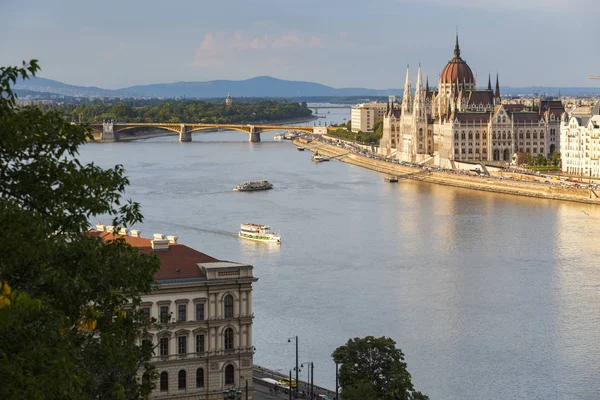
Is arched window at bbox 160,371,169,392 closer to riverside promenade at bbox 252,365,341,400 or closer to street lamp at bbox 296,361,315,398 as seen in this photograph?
riverside promenade at bbox 252,365,341,400

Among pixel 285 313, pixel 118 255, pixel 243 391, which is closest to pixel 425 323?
pixel 285 313

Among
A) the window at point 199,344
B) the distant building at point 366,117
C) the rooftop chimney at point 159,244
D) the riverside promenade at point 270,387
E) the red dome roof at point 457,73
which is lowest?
the riverside promenade at point 270,387

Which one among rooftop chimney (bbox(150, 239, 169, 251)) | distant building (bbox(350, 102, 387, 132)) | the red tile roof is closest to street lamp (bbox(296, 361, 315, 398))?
the red tile roof

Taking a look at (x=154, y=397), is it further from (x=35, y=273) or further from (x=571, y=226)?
(x=571, y=226)

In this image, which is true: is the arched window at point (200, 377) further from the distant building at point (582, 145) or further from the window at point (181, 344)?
the distant building at point (582, 145)

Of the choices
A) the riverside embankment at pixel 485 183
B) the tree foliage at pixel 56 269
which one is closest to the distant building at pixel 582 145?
the riverside embankment at pixel 485 183

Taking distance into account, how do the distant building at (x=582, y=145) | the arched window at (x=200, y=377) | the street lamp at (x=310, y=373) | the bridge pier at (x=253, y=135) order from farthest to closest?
1. the bridge pier at (x=253, y=135)
2. the distant building at (x=582, y=145)
3. the street lamp at (x=310, y=373)
4. the arched window at (x=200, y=377)

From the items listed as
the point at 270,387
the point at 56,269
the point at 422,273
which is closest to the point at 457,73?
the point at 422,273

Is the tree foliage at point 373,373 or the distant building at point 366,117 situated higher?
the distant building at point 366,117
